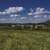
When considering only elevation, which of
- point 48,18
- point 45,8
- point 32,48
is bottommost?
point 32,48

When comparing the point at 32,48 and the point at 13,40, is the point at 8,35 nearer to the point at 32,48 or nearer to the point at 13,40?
the point at 13,40

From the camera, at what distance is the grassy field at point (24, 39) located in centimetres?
181

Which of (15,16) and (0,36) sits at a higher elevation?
(15,16)

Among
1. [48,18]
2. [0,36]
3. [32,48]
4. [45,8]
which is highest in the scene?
[45,8]

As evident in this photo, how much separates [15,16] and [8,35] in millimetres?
250

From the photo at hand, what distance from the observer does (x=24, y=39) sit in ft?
6.03

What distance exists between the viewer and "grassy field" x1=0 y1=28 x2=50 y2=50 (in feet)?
5.93

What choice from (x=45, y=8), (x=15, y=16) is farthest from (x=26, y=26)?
(x=45, y=8)

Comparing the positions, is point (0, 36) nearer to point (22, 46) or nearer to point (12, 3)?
point (22, 46)

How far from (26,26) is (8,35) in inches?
9.8

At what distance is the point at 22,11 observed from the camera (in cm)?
184

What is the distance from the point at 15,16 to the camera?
1.86 metres

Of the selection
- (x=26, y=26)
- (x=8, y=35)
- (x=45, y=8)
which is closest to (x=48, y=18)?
(x=45, y=8)

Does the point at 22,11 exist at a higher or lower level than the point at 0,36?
higher
